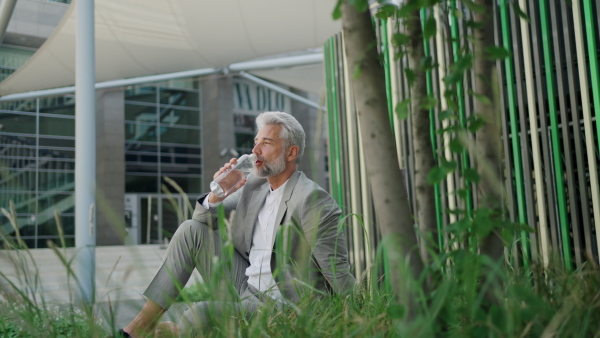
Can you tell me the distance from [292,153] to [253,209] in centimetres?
31

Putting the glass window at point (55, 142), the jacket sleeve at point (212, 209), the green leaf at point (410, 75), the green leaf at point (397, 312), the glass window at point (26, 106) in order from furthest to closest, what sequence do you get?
the glass window at point (55, 142) < the glass window at point (26, 106) < the jacket sleeve at point (212, 209) < the green leaf at point (410, 75) < the green leaf at point (397, 312)

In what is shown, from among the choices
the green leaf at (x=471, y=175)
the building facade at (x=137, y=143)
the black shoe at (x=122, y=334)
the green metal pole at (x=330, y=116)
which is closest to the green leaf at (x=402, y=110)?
the green leaf at (x=471, y=175)

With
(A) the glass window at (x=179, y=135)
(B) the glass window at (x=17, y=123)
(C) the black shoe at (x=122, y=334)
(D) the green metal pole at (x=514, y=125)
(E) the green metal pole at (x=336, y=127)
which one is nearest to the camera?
(C) the black shoe at (x=122, y=334)

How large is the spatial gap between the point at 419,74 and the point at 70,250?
0.86 metres

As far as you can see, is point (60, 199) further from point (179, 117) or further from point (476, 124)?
point (476, 124)

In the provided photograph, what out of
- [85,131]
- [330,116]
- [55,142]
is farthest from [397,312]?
[55,142]

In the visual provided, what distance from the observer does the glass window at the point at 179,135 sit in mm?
22141

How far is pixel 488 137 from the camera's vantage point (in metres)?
1.29

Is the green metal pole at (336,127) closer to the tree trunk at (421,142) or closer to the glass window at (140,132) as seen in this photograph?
the tree trunk at (421,142)

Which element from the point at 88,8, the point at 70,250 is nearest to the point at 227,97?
the point at 88,8

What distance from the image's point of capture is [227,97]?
2278 centimetres

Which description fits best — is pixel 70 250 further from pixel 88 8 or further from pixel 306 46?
pixel 306 46

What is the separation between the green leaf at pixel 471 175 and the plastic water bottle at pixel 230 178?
157cm

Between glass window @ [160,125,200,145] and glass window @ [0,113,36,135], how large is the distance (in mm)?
4426
